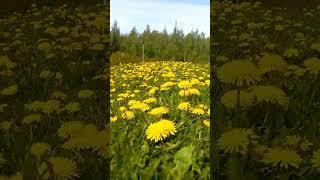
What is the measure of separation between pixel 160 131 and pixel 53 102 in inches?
21.6

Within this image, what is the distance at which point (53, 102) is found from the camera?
2.22 m

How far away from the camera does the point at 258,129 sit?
1926 millimetres

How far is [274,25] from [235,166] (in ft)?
9.59

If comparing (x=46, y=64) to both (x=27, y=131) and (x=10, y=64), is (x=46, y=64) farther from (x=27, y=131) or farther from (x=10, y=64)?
(x=27, y=131)

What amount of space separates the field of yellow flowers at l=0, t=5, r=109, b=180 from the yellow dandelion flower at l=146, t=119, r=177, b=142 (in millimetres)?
178

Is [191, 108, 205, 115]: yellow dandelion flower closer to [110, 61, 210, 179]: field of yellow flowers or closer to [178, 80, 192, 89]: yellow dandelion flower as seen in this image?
[110, 61, 210, 179]: field of yellow flowers

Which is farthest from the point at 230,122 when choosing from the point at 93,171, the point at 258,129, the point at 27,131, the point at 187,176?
the point at 27,131

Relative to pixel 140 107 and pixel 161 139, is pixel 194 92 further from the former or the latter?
pixel 161 139

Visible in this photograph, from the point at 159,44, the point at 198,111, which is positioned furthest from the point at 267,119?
the point at 159,44

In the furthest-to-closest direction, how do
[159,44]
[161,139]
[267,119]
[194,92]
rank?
[159,44]
[194,92]
[267,119]
[161,139]

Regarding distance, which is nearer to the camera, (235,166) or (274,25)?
(235,166)

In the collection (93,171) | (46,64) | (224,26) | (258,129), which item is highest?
(224,26)

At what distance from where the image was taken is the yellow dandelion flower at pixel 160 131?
1922mm

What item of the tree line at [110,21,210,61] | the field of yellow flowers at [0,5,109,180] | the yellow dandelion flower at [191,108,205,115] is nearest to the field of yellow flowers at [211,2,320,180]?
the yellow dandelion flower at [191,108,205,115]
